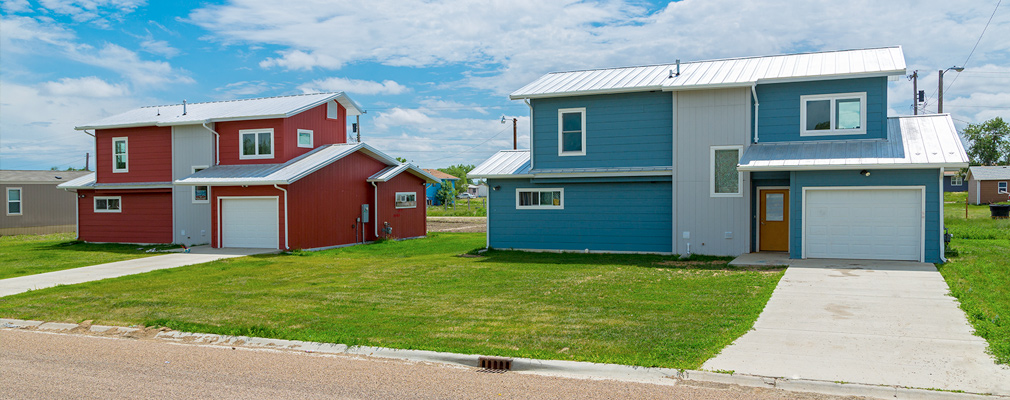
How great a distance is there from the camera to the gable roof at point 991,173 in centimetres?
5363

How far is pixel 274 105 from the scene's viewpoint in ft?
82.6

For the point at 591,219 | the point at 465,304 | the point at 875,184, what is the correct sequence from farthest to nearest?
1. the point at 591,219
2. the point at 875,184
3. the point at 465,304

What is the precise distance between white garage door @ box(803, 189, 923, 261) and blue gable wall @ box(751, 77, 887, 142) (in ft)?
6.57

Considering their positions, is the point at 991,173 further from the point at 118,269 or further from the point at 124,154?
the point at 118,269

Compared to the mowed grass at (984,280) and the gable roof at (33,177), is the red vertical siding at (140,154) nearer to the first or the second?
the gable roof at (33,177)

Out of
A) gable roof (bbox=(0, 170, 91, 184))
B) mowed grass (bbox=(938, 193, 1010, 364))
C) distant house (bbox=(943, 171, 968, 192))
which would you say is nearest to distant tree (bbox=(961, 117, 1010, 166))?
distant house (bbox=(943, 171, 968, 192))

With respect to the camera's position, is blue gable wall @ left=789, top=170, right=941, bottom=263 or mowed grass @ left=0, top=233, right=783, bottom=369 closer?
mowed grass @ left=0, top=233, right=783, bottom=369

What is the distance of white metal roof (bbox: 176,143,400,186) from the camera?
21766 mm

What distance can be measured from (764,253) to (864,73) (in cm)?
509

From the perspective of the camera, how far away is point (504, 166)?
70.7ft

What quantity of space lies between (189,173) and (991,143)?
262 ft

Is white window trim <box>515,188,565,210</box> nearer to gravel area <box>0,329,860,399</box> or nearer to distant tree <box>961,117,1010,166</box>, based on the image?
gravel area <box>0,329,860,399</box>

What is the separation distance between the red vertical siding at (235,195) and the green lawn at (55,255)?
2.11m

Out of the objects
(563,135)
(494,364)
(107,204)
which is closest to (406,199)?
(563,135)
